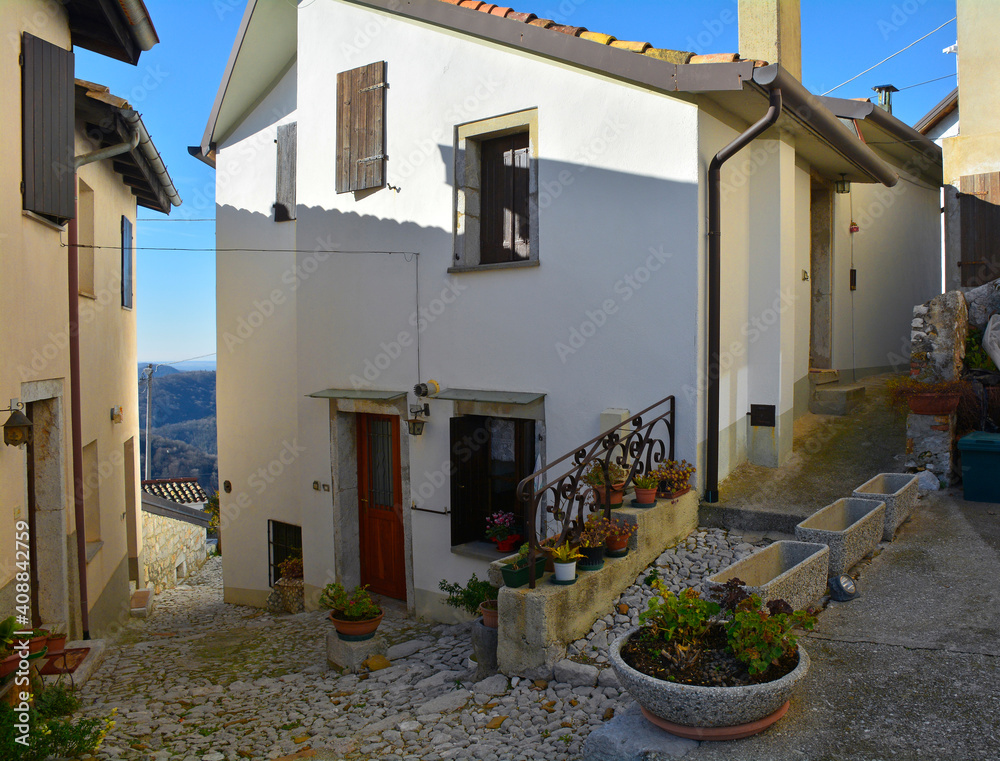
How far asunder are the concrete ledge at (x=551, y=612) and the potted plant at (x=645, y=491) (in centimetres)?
30

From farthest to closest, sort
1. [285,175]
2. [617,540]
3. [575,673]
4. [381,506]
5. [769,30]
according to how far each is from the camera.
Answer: [285,175], [381,506], [769,30], [617,540], [575,673]

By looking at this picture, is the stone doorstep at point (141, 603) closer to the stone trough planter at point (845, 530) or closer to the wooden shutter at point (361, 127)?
the wooden shutter at point (361, 127)

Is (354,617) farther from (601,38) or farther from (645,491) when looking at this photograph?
(601,38)

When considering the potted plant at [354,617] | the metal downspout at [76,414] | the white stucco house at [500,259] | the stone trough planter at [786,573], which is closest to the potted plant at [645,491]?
the white stucco house at [500,259]

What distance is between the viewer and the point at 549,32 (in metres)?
6.77

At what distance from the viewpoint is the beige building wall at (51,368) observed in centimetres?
576

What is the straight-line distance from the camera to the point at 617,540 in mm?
5688

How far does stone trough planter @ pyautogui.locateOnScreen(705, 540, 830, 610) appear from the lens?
176 inches

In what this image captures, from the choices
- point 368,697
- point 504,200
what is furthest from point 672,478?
point 504,200

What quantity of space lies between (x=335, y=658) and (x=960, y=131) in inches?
416

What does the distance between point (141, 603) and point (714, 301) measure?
30.3ft

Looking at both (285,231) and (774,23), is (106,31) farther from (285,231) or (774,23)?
(774,23)

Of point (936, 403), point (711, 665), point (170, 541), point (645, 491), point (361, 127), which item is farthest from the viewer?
point (170, 541)

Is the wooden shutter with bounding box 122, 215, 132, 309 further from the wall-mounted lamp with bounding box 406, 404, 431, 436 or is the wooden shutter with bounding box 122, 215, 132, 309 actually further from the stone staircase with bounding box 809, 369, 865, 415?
the stone staircase with bounding box 809, 369, 865, 415
